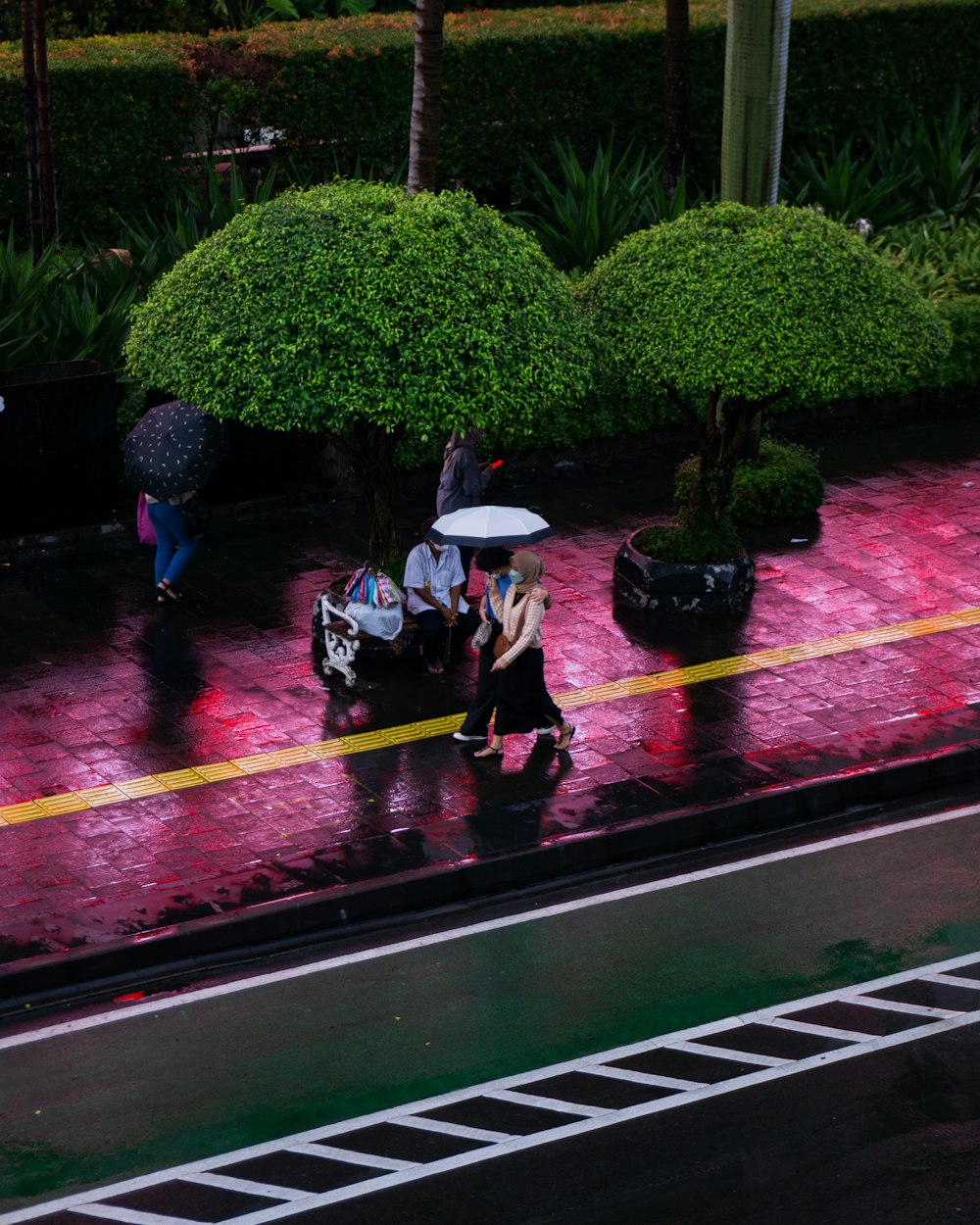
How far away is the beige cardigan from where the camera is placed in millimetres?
11914

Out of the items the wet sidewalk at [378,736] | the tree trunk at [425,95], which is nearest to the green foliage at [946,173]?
the wet sidewalk at [378,736]

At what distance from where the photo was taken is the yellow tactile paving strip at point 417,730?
1167cm

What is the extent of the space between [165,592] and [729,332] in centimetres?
468

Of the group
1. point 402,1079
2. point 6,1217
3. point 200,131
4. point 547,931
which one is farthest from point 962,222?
point 6,1217

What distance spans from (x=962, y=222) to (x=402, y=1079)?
16.6 metres

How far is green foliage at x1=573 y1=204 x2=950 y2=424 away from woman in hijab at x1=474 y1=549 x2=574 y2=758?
2676 mm

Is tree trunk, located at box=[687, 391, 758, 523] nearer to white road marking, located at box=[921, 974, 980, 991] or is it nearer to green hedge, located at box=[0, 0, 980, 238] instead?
white road marking, located at box=[921, 974, 980, 991]

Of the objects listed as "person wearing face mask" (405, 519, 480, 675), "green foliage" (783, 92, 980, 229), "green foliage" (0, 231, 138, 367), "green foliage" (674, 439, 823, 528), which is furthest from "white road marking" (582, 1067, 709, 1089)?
"green foliage" (783, 92, 980, 229)

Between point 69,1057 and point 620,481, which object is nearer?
point 69,1057

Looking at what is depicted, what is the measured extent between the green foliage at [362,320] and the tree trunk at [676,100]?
9.35 m

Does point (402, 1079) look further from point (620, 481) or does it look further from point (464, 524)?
point (620, 481)

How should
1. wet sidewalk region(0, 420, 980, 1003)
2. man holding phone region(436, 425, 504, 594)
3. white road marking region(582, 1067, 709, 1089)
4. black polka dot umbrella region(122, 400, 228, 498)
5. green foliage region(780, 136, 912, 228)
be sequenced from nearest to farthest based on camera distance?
white road marking region(582, 1067, 709, 1089), wet sidewalk region(0, 420, 980, 1003), man holding phone region(436, 425, 504, 594), black polka dot umbrella region(122, 400, 228, 498), green foliage region(780, 136, 912, 228)

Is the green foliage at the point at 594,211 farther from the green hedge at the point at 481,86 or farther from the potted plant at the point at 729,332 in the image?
the potted plant at the point at 729,332

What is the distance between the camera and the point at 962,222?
22875 mm
